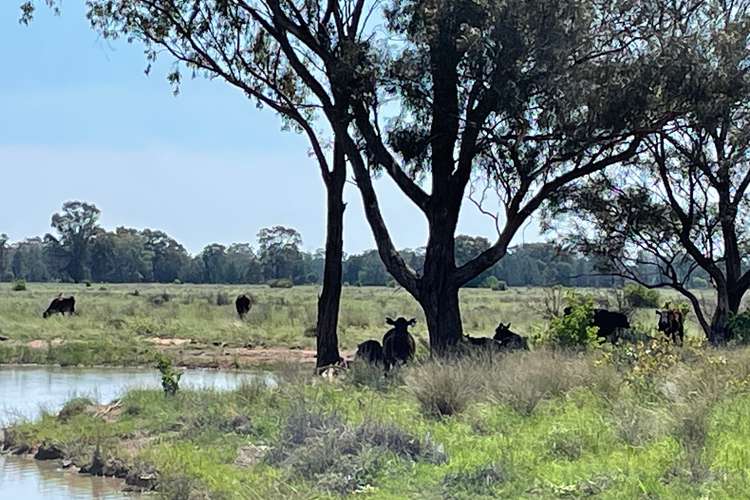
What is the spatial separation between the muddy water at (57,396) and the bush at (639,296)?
1954 cm

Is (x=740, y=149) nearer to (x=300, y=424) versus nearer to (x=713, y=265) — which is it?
(x=713, y=265)

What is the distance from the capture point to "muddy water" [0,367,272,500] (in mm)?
12430

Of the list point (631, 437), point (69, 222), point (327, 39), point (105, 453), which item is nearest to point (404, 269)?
point (327, 39)

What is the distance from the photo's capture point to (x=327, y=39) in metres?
21.9

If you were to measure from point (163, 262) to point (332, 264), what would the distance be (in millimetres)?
103738

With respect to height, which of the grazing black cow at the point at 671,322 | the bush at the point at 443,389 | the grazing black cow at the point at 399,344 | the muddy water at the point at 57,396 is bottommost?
the muddy water at the point at 57,396

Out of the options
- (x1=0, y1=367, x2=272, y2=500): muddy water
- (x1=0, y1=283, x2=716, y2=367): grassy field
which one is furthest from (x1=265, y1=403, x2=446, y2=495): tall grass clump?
(x1=0, y1=283, x2=716, y2=367): grassy field

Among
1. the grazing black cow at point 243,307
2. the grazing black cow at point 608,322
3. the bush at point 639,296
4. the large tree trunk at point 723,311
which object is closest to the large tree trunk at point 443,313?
the grazing black cow at point 608,322

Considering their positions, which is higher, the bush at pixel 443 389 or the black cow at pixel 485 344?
the black cow at pixel 485 344

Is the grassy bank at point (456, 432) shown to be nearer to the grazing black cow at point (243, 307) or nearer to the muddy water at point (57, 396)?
the muddy water at point (57, 396)

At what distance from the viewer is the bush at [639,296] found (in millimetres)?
40312

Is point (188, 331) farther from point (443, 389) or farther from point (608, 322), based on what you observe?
point (443, 389)

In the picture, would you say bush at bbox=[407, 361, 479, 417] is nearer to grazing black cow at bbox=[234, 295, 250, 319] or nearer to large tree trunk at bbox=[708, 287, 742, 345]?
large tree trunk at bbox=[708, 287, 742, 345]

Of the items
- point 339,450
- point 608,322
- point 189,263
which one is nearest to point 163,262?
point 189,263
